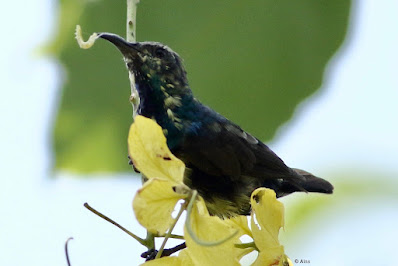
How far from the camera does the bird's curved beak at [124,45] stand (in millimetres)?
1853

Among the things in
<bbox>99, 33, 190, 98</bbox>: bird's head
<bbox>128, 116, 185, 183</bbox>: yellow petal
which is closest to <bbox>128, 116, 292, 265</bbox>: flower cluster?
<bbox>128, 116, 185, 183</bbox>: yellow petal

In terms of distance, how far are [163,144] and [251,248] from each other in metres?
0.33

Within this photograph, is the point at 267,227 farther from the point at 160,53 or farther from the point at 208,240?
the point at 160,53

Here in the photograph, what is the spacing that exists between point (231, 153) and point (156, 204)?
145 centimetres

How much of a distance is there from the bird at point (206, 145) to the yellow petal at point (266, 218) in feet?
3.13

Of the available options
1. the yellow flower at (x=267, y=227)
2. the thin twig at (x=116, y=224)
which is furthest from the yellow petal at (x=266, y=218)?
the thin twig at (x=116, y=224)

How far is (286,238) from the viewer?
6.66 ft

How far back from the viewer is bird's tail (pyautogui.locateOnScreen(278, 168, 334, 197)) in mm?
2379

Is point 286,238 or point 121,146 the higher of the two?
point 121,146

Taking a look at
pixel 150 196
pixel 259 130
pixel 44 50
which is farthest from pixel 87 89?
pixel 150 196

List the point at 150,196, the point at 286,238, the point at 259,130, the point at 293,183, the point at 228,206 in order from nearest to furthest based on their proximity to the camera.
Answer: the point at 150,196
the point at 286,238
the point at 259,130
the point at 228,206
the point at 293,183

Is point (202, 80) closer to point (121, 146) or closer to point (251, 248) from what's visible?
point (121, 146)

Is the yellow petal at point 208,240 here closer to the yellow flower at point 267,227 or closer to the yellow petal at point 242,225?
the yellow flower at point 267,227

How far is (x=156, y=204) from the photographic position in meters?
1.16
